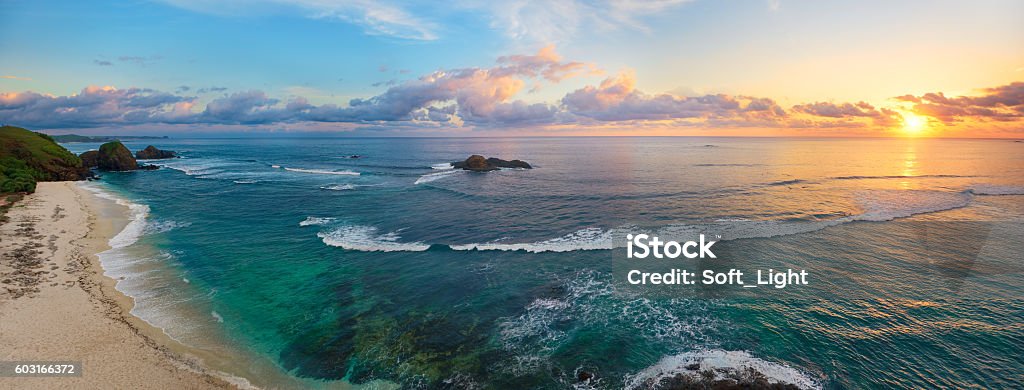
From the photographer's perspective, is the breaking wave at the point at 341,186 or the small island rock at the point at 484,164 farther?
the small island rock at the point at 484,164

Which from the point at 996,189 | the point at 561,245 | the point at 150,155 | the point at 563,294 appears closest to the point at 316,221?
the point at 561,245

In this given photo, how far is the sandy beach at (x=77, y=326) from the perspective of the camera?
15.4 metres

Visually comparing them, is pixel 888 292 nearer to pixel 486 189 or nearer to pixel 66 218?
pixel 486 189

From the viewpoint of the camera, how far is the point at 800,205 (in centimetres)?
4500

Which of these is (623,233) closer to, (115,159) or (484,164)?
(484,164)

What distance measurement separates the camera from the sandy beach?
15375 mm

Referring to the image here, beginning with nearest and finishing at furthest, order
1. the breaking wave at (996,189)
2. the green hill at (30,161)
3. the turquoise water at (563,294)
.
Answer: the turquoise water at (563,294)
the green hill at (30,161)
the breaking wave at (996,189)

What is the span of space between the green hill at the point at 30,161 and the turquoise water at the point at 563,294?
20.3 meters

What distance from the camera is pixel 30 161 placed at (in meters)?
63.8

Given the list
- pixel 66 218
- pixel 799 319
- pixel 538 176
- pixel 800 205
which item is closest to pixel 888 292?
pixel 799 319

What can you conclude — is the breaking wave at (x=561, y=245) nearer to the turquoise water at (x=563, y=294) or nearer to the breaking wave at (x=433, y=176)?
the turquoise water at (x=563, y=294)

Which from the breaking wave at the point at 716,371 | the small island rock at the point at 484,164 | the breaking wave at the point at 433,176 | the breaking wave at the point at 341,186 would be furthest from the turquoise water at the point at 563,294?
the small island rock at the point at 484,164

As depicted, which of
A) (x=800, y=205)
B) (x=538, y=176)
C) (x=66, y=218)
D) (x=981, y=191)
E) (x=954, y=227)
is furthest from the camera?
(x=538, y=176)

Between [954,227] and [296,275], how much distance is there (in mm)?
54456
